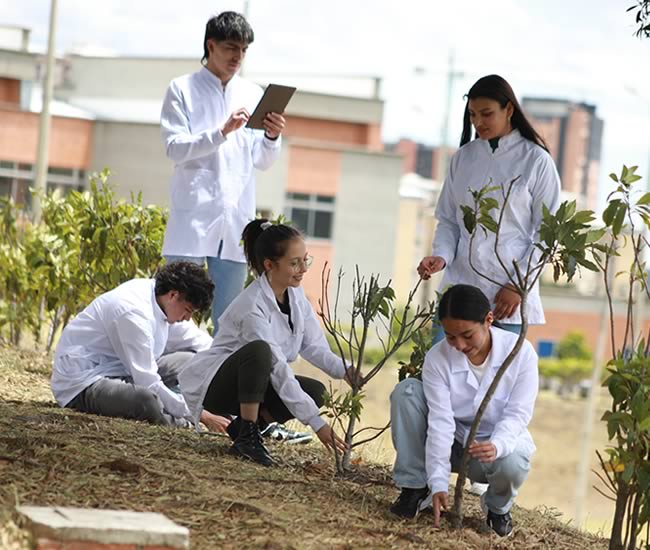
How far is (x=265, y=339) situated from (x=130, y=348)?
41.6 inches

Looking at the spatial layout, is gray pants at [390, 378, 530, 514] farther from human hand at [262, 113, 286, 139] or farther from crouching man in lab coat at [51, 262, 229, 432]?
human hand at [262, 113, 286, 139]

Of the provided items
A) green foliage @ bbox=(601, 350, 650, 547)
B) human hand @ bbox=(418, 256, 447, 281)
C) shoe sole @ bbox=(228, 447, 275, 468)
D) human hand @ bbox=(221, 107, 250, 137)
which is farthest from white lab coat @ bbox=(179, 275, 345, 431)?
green foliage @ bbox=(601, 350, 650, 547)

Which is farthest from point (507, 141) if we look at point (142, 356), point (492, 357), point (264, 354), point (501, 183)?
point (142, 356)

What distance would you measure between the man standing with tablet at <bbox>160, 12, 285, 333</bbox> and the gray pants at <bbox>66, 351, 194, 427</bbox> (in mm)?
697

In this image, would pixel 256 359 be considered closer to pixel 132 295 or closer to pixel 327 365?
pixel 327 365

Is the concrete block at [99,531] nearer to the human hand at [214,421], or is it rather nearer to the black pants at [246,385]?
the black pants at [246,385]

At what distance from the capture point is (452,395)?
16.8 feet

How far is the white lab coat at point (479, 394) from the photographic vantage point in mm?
5012

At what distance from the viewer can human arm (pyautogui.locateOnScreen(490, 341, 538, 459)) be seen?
500cm

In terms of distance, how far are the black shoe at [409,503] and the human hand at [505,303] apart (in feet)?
2.88

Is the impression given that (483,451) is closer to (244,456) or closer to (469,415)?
(469,415)

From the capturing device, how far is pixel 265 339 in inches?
230

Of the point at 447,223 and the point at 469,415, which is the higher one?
the point at 447,223

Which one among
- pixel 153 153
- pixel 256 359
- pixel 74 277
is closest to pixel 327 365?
pixel 256 359
